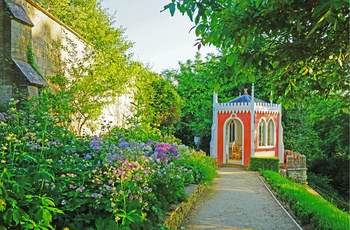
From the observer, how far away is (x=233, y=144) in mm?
20156

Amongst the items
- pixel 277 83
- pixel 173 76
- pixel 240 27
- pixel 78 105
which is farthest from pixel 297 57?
pixel 173 76

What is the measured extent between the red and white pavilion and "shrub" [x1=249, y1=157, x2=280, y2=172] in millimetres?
1315

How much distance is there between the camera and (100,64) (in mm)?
10609

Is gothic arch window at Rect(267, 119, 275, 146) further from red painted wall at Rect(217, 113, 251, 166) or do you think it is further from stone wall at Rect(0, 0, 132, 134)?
stone wall at Rect(0, 0, 132, 134)

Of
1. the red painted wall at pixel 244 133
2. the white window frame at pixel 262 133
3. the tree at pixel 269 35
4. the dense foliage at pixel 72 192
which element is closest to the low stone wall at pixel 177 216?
the dense foliage at pixel 72 192

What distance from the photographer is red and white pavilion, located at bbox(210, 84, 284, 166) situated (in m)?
18.1

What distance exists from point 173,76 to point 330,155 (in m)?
12.9

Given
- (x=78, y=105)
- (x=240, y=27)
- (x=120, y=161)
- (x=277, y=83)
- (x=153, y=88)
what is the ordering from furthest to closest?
(x=153, y=88), (x=78, y=105), (x=277, y=83), (x=120, y=161), (x=240, y=27)

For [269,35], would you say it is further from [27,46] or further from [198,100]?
[198,100]

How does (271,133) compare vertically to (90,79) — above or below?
below

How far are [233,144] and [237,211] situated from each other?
1311 centimetres

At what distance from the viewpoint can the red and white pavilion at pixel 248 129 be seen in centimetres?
1811

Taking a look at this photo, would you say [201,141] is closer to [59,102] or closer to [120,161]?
[59,102]

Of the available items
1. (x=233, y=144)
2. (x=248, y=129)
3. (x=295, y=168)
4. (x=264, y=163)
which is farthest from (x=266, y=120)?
(x=264, y=163)
